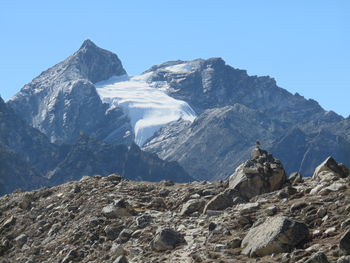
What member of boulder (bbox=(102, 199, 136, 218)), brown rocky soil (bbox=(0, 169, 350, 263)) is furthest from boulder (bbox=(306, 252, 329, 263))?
boulder (bbox=(102, 199, 136, 218))

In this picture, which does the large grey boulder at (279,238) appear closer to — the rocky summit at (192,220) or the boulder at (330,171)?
the rocky summit at (192,220)

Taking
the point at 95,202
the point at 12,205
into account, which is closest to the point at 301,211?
the point at 95,202

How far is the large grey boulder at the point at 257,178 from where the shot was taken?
3147cm

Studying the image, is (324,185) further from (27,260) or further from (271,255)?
(27,260)

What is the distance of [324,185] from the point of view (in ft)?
94.7

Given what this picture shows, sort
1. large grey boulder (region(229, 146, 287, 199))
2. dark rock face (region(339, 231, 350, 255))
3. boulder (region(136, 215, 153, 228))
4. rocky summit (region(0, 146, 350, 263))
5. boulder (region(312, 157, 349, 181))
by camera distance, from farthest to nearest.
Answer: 1. boulder (region(312, 157, 349, 181))
2. large grey boulder (region(229, 146, 287, 199))
3. boulder (region(136, 215, 153, 228))
4. rocky summit (region(0, 146, 350, 263))
5. dark rock face (region(339, 231, 350, 255))

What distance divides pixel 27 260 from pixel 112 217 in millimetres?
3455

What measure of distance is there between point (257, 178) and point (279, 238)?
8295 millimetres

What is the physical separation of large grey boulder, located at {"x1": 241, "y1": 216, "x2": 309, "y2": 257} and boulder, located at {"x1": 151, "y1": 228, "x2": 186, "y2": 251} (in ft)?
10.1

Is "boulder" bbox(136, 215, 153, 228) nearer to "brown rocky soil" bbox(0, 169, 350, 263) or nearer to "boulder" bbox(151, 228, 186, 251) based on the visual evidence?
"brown rocky soil" bbox(0, 169, 350, 263)

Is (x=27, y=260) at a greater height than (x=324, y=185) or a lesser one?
lesser

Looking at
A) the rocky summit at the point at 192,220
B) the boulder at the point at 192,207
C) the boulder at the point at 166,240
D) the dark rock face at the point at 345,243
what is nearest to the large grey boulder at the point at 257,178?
the rocky summit at the point at 192,220

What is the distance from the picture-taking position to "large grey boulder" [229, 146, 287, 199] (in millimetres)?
31469

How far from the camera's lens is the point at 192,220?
94.8 feet
